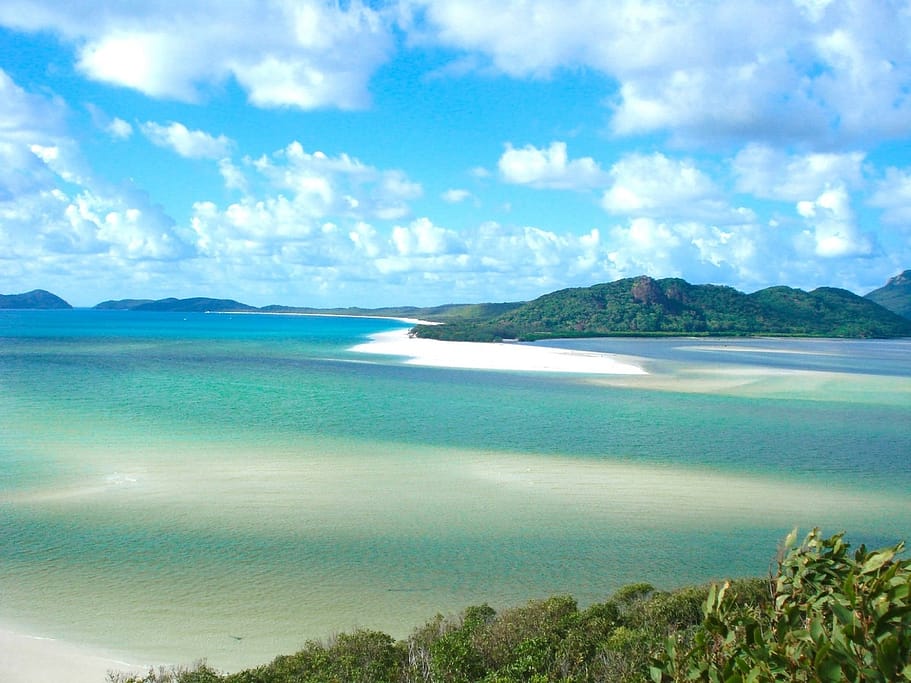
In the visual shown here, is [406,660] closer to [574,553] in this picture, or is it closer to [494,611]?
[494,611]

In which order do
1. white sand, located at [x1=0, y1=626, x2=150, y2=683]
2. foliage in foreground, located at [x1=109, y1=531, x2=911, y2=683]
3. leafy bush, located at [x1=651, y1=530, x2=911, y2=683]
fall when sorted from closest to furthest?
leafy bush, located at [x1=651, y1=530, x2=911, y2=683] → foliage in foreground, located at [x1=109, y1=531, x2=911, y2=683] → white sand, located at [x1=0, y1=626, x2=150, y2=683]

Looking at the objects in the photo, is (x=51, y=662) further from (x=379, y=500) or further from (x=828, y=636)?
(x=828, y=636)

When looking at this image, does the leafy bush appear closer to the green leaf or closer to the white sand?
the green leaf

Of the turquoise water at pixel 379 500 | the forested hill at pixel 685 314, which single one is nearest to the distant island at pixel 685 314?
the forested hill at pixel 685 314

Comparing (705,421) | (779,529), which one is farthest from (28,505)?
(705,421)

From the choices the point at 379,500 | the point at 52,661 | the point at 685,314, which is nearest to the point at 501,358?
the point at 379,500

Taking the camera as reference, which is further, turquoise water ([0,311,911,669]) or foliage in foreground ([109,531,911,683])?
turquoise water ([0,311,911,669])

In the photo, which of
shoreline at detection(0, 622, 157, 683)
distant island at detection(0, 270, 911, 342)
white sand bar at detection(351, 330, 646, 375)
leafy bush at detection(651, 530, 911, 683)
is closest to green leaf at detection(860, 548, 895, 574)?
leafy bush at detection(651, 530, 911, 683)

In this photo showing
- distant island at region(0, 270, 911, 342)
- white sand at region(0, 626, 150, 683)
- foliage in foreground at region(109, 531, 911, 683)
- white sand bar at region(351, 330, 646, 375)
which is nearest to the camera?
foliage in foreground at region(109, 531, 911, 683)

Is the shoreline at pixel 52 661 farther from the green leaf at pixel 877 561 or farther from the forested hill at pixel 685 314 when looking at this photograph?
the forested hill at pixel 685 314
